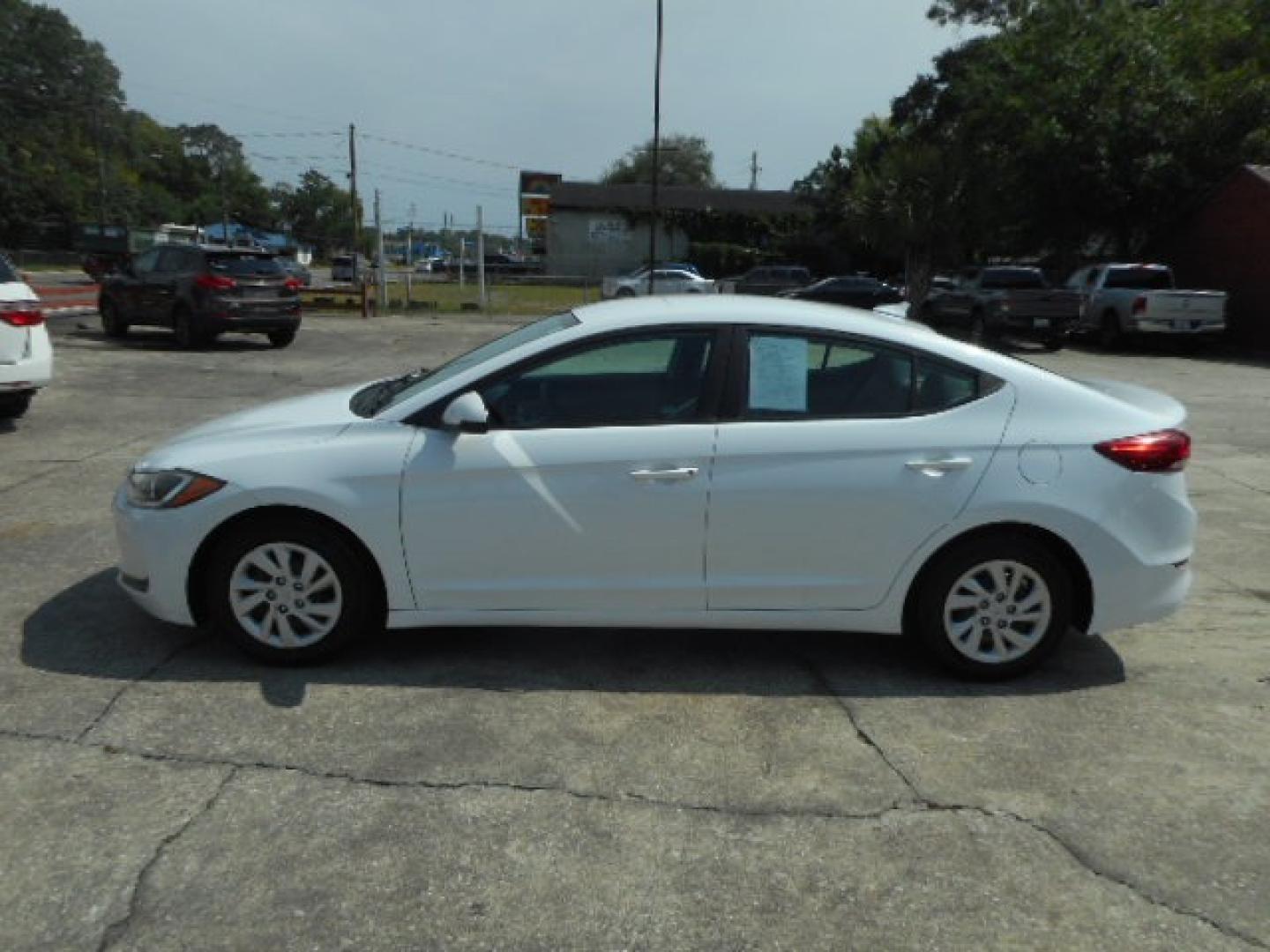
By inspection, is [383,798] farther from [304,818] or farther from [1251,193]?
[1251,193]

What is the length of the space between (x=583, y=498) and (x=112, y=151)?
4516 inches

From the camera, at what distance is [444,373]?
14.3 ft

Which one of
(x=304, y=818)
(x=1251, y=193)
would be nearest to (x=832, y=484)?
(x=304, y=818)

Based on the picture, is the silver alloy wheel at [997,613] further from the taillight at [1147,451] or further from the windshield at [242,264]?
the windshield at [242,264]

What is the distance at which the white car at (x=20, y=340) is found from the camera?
8203 mm

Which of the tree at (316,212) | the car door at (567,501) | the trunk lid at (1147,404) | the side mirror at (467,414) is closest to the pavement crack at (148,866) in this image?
the car door at (567,501)

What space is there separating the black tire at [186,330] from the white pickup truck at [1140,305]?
54.6ft

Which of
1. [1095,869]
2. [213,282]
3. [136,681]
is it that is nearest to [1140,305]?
[213,282]

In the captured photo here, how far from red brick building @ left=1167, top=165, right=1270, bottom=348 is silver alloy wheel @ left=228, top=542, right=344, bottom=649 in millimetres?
23386

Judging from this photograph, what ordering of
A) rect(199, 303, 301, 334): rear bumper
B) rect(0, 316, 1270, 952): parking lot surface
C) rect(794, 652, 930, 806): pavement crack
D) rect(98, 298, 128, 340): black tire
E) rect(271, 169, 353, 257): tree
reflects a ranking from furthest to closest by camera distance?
rect(271, 169, 353, 257): tree
rect(98, 298, 128, 340): black tire
rect(199, 303, 301, 334): rear bumper
rect(794, 652, 930, 806): pavement crack
rect(0, 316, 1270, 952): parking lot surface

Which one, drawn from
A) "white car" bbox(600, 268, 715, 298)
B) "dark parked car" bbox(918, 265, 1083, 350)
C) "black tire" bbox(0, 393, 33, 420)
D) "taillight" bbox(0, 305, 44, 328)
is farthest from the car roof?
"white car" bbox(600, 268, 715, 298)

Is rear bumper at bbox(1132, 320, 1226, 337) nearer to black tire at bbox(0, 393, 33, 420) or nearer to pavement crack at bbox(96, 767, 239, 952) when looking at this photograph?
black tire at bbox(0, 393, 33, 420)

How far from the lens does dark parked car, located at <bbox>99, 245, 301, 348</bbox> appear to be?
1605cm

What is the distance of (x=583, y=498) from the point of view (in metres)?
3.87
